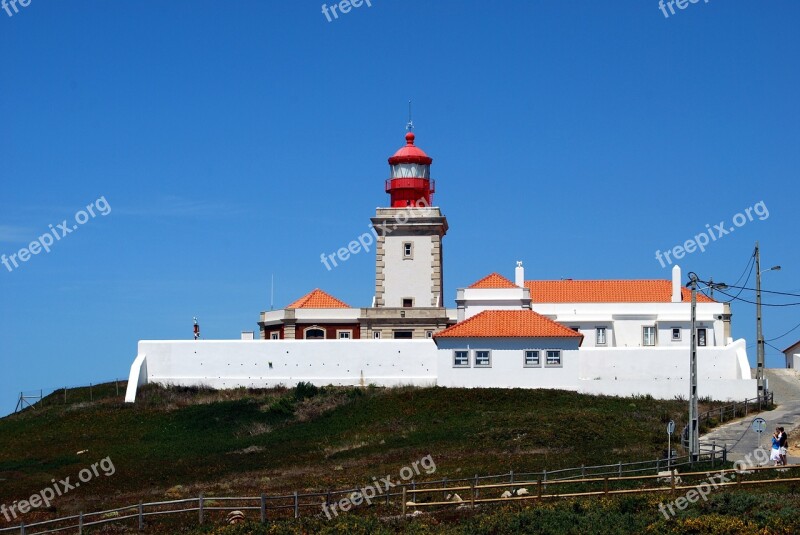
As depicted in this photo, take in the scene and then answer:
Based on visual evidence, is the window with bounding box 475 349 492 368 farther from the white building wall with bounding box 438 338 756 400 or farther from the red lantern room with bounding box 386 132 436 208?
the red lantern room with bounding box 386 132 436 208

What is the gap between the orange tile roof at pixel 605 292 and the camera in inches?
2466

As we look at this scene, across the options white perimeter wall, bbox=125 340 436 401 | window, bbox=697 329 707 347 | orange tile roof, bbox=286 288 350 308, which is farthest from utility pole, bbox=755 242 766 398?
orange tile roof, bbox=286 288 350 308

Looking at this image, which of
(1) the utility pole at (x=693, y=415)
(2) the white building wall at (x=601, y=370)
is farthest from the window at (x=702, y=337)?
(1) the utility pole at (x=693, y=415)

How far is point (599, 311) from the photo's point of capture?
61.4 meters

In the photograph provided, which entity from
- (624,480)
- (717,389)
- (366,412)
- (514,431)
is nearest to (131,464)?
(366,412)

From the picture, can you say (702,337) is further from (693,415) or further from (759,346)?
(693,415)

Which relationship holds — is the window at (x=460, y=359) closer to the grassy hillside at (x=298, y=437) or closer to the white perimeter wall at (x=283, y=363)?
the white perimeter wall at (x=283, y=363)

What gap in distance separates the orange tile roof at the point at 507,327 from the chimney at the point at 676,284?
31.7 feet

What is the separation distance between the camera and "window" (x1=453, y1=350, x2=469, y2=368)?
54.3 m

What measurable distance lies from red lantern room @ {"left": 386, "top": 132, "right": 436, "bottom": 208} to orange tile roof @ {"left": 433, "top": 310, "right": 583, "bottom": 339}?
433 inches

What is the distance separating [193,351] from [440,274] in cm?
1306

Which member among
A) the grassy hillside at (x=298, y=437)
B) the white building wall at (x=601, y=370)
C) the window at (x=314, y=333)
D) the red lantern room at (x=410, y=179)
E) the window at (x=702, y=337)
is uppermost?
the red lantern room at (x=410, y=179)

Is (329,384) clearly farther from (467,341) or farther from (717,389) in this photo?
(717,389)

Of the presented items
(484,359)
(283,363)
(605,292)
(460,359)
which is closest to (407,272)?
(283,363)
